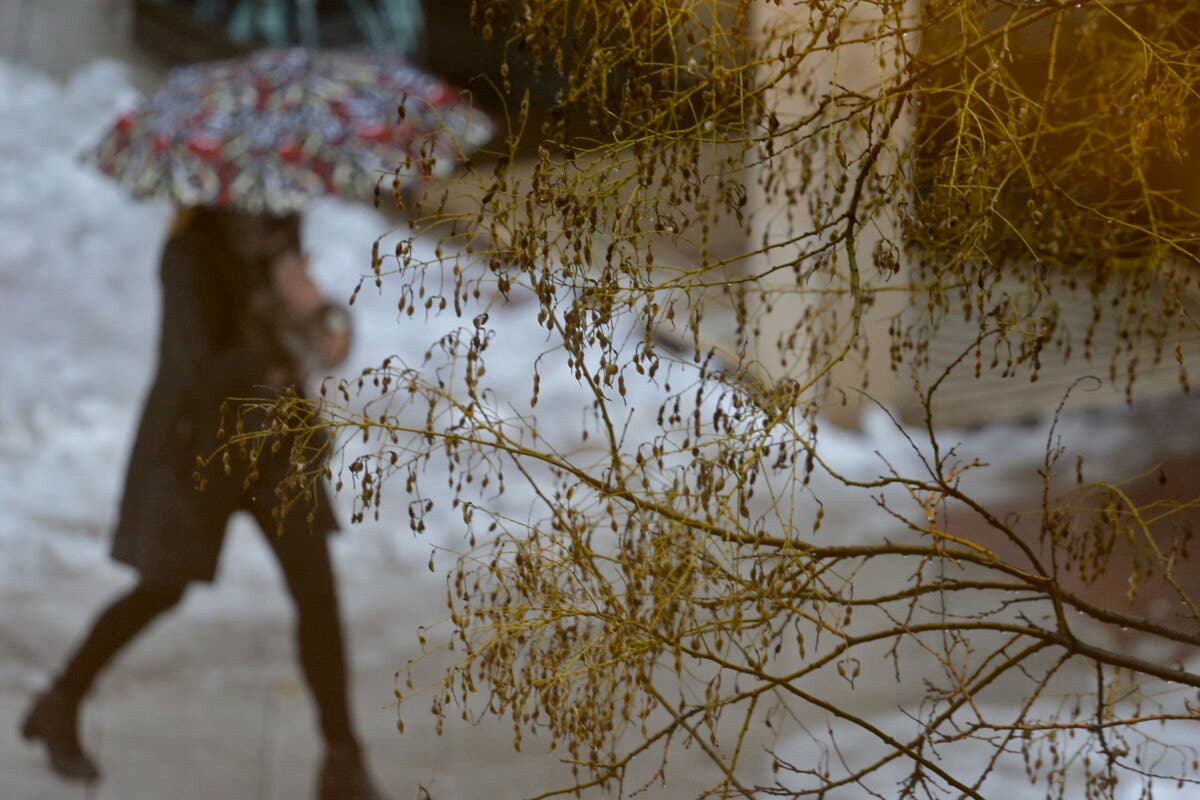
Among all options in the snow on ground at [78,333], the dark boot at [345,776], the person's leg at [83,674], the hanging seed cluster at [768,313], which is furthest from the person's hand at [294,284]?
the hanging seed cluster at [768,313]

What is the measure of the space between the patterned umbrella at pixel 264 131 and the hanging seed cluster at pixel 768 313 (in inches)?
40.9

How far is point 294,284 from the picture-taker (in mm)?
2848

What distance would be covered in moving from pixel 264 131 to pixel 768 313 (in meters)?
1.48

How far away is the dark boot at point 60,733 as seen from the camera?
8.98 ft

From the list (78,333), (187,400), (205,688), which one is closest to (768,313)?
(187,400)

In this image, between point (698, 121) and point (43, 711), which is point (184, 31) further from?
point (698, 121)

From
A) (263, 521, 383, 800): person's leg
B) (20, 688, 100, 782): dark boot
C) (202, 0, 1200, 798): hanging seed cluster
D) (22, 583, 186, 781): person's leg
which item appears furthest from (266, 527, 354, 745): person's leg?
(202, 0, 1200, 798): hanging seed cluster

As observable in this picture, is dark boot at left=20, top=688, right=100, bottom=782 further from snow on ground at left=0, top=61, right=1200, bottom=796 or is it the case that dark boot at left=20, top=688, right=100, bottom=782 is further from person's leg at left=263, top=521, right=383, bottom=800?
person's leg at left=263, top=521, right=383, bottom=800

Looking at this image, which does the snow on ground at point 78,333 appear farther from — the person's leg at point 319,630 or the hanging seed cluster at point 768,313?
the hanging seed cluster at point 768,313

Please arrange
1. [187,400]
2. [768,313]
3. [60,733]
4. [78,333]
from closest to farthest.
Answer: [768,313] < [187,400] < [60,733] < [78,333]

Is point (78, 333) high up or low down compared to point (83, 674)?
up

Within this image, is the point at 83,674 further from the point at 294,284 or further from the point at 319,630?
the point at 294,284

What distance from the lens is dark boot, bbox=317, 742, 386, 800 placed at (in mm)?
2666

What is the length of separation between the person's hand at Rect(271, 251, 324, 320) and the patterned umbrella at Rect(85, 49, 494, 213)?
101 millimetres
